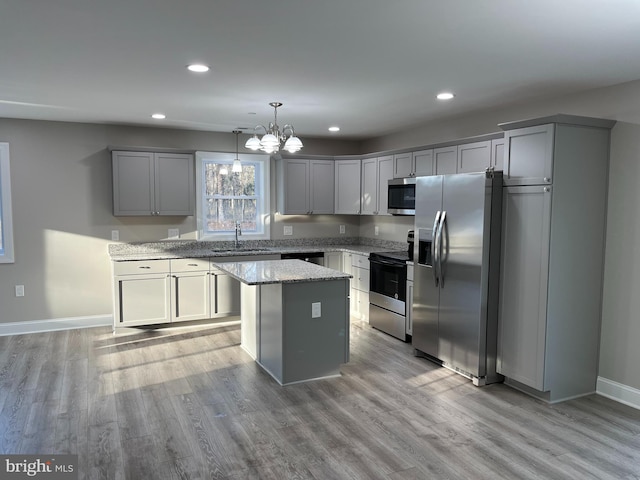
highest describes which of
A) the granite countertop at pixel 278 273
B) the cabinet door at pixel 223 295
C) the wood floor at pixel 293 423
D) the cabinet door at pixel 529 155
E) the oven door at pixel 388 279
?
the cabinet door at pixel 529 155

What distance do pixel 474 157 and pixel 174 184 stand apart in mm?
3556

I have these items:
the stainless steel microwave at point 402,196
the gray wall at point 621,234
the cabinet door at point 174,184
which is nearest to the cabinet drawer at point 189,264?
the cabinet door at point 174,184

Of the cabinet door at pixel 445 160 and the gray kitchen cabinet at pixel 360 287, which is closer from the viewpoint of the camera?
the cabinet door at pixel 445 160

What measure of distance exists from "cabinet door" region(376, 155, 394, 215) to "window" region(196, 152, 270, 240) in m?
1.62

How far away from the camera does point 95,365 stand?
445cm

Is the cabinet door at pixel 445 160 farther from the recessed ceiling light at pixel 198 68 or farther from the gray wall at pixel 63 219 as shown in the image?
the gray wall at pixel 63 219

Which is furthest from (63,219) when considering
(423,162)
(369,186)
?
(423,162)

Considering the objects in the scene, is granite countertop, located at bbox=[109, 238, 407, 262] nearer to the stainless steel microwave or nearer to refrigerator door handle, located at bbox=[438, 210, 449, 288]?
the stainless steel microwave

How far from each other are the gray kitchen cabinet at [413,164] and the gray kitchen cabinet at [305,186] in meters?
1.21

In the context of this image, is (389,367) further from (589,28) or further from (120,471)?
(589,28)

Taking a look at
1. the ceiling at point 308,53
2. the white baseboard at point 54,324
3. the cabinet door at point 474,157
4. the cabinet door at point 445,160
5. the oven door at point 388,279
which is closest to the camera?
the ceiling at point 308,53

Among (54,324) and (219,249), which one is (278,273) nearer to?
(219,249)

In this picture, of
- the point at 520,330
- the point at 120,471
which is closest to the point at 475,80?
the point at 520,330

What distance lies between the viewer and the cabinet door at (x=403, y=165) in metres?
5.55
